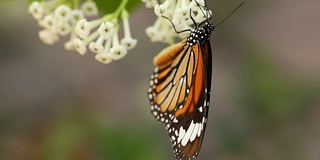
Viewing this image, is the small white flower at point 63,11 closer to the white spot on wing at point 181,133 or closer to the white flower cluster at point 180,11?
the white flower cluster at point 180,11

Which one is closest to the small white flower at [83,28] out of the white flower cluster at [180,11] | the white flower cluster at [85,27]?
the white flower cluster at [85,27]

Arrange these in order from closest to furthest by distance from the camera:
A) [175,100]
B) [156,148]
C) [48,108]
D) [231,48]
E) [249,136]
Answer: [175,100]
[156,148]
[249,136]
[48,108]
[231,48]

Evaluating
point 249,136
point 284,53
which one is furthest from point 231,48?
point 249,136

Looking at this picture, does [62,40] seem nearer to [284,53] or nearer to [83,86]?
[83,86]

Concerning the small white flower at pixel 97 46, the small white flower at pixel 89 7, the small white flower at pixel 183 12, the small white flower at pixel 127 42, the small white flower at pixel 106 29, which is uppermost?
the small white flower at pixel 89 7

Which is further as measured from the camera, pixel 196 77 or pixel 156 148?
pixel 156 148

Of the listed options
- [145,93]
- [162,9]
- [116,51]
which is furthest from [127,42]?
[145,93]

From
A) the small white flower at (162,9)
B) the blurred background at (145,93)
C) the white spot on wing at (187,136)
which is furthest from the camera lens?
the blurred background at (145,93)

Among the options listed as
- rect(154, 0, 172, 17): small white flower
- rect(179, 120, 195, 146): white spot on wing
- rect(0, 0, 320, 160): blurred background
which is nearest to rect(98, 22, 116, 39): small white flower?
rect(154, 0, 172, 17): small white flower
